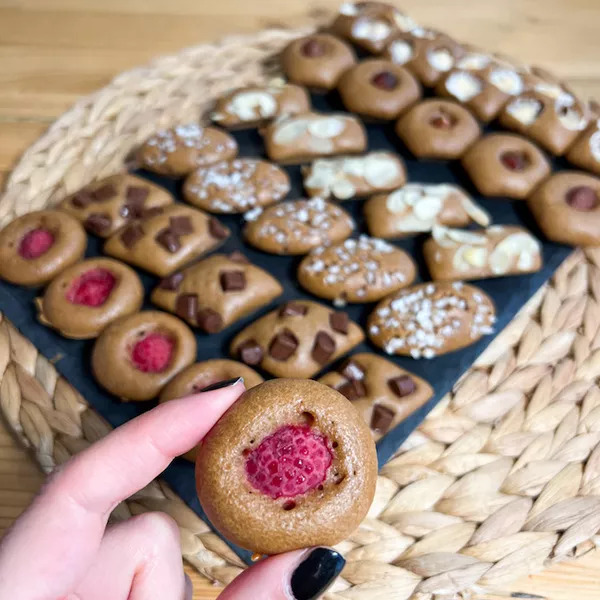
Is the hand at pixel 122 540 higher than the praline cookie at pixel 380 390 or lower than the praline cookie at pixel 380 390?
higher

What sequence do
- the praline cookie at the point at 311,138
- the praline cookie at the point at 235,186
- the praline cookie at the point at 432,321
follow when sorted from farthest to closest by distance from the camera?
the praline cookie at the point at 311,138
the praline cookie at the point at 235,186
the praline cookie at the point at 432,321

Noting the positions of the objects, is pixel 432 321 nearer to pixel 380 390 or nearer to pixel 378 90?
pixel 380 390

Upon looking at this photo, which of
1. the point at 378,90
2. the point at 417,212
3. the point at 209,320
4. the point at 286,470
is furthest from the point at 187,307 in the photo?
the point at 378,90

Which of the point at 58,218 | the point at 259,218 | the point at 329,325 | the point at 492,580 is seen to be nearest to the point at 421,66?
the point at 259,218

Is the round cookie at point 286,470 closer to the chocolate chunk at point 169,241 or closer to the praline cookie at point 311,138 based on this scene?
the chocolate chunk at point 169,241

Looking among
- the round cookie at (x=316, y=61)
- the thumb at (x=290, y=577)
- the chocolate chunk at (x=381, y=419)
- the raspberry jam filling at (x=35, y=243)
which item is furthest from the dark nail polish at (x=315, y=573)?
the round cookie at (x=316, y=61)

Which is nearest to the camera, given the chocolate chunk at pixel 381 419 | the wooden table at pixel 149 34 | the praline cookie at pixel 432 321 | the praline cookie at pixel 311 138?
the chocolate chunk at pixel 381 419

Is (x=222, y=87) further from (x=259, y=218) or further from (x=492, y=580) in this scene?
(x=492, y=580)
